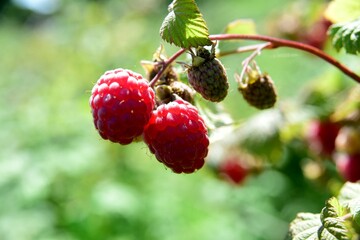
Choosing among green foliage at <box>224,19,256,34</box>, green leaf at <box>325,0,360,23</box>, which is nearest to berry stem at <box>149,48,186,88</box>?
green foliage at <box>224,19,256,34</box>

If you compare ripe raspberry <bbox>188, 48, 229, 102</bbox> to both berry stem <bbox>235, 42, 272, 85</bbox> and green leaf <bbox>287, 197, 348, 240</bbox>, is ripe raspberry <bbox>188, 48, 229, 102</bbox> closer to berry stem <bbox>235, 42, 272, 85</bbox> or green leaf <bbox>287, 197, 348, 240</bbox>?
berry stem <bbox>235, 42, 272, 85</bbox>

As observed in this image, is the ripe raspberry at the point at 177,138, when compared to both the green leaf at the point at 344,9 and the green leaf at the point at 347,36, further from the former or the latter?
the green leaf at the point at 344,9

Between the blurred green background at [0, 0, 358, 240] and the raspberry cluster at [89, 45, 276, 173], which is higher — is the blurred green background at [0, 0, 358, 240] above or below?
below

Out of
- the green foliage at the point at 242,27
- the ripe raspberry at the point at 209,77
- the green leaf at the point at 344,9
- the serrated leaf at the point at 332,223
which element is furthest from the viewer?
the green foliage at the point at 242,27

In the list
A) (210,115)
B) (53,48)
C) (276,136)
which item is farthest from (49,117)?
(53,48)

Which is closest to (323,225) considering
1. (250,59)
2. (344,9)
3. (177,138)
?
(177,138)

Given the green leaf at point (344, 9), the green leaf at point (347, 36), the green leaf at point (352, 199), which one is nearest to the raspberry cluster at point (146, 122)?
the green leaf at point (352, 199)
